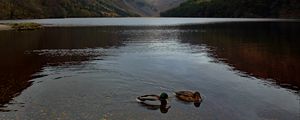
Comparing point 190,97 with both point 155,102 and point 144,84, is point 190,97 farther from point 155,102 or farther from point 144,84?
point 144,84

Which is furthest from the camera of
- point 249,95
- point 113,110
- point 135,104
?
point 249,95

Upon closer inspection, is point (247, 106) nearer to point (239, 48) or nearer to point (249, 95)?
point (249, 95)

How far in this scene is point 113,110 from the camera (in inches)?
1281

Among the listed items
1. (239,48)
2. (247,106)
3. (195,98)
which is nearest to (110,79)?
(195,98)

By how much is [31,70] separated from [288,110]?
3649 cm

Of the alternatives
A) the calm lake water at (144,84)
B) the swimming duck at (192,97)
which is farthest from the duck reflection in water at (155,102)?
the swimming duck at (192,97)

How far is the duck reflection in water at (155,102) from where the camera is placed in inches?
1331

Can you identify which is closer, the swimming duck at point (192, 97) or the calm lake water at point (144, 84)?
the calm lake water at point (144, 84)

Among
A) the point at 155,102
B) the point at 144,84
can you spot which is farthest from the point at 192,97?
the point at 144,84

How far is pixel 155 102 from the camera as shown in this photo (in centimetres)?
3456

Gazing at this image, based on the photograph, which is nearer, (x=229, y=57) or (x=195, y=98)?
(x=195, y=98)

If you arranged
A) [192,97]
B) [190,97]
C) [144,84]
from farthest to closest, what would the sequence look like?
[144,84], [190,97], [192,97]

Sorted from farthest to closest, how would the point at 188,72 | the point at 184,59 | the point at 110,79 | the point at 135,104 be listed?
the point at 184,59 → the point at 188,72 → the point at 110,79 → the point at 135,104

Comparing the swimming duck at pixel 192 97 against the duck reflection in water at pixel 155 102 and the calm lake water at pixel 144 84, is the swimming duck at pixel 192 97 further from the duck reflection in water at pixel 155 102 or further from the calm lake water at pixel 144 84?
the duck reflection in water at pixel 155 102
